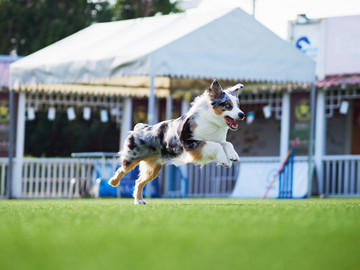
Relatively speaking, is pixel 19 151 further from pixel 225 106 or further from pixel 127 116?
pixel 225 106

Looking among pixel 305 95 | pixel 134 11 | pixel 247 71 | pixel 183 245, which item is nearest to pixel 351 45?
pixel 305 95

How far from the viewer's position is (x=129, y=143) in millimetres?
9227

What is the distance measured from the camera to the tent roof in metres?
12.3

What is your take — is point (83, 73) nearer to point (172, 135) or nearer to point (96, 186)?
point (96, 186)

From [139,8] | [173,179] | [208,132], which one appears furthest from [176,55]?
[139,8]

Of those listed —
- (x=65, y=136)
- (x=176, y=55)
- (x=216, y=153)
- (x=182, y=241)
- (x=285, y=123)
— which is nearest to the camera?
(x=182, y=241)

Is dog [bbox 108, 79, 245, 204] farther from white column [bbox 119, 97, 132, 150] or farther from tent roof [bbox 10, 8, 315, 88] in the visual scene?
white column [bbox 119, 97, 132, 150]

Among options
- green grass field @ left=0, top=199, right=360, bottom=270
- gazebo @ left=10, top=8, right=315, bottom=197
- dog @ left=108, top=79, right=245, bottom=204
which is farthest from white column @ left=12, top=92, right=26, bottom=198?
green grass field @ left=0, top=199, right=360, bottom=270

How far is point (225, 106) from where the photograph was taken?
28.3 ft

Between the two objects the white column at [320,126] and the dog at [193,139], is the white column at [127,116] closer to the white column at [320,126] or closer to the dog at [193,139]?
the white column at [320,126]

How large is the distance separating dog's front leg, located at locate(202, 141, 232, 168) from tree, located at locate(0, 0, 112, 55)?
20.9 metres

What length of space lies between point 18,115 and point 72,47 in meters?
2.95

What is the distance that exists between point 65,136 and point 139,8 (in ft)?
26.2

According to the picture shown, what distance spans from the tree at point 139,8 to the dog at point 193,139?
2296 cm
